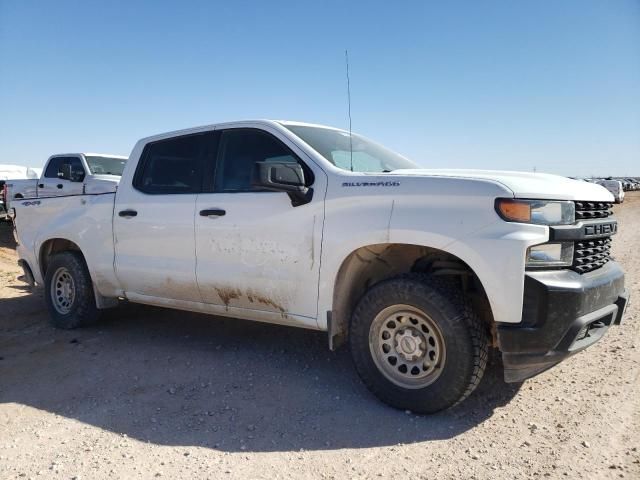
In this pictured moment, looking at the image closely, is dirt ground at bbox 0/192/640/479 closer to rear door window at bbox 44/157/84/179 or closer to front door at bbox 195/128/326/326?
front door at bbox 195/128/326/326

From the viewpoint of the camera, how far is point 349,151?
4.24 m

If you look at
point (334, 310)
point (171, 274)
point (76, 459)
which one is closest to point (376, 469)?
point (334, 310)

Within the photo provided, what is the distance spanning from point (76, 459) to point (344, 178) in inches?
94.0

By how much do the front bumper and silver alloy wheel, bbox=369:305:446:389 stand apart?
1.41ft

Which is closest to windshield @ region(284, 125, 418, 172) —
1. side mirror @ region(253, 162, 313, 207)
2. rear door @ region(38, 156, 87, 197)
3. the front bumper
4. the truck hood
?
side mirror @ region(253, 162, 313, 207)

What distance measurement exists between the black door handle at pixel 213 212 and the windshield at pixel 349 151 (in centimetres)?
87

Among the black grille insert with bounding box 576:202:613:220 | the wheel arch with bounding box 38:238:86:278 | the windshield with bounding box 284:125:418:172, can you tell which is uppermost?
the windshield with bounding box 284:125:418:172

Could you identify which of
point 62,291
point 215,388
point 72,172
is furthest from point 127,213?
point 72,172

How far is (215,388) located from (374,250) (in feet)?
5.26

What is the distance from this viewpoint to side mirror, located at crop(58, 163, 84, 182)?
1092cm

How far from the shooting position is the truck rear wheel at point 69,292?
535 cm

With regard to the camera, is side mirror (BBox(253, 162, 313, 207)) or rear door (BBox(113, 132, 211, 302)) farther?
rear door (BBox(113, 132, 211, 302))

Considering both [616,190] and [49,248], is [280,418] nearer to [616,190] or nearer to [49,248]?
[49,248]

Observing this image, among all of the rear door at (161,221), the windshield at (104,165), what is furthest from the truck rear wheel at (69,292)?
the windshield at (104,165)
